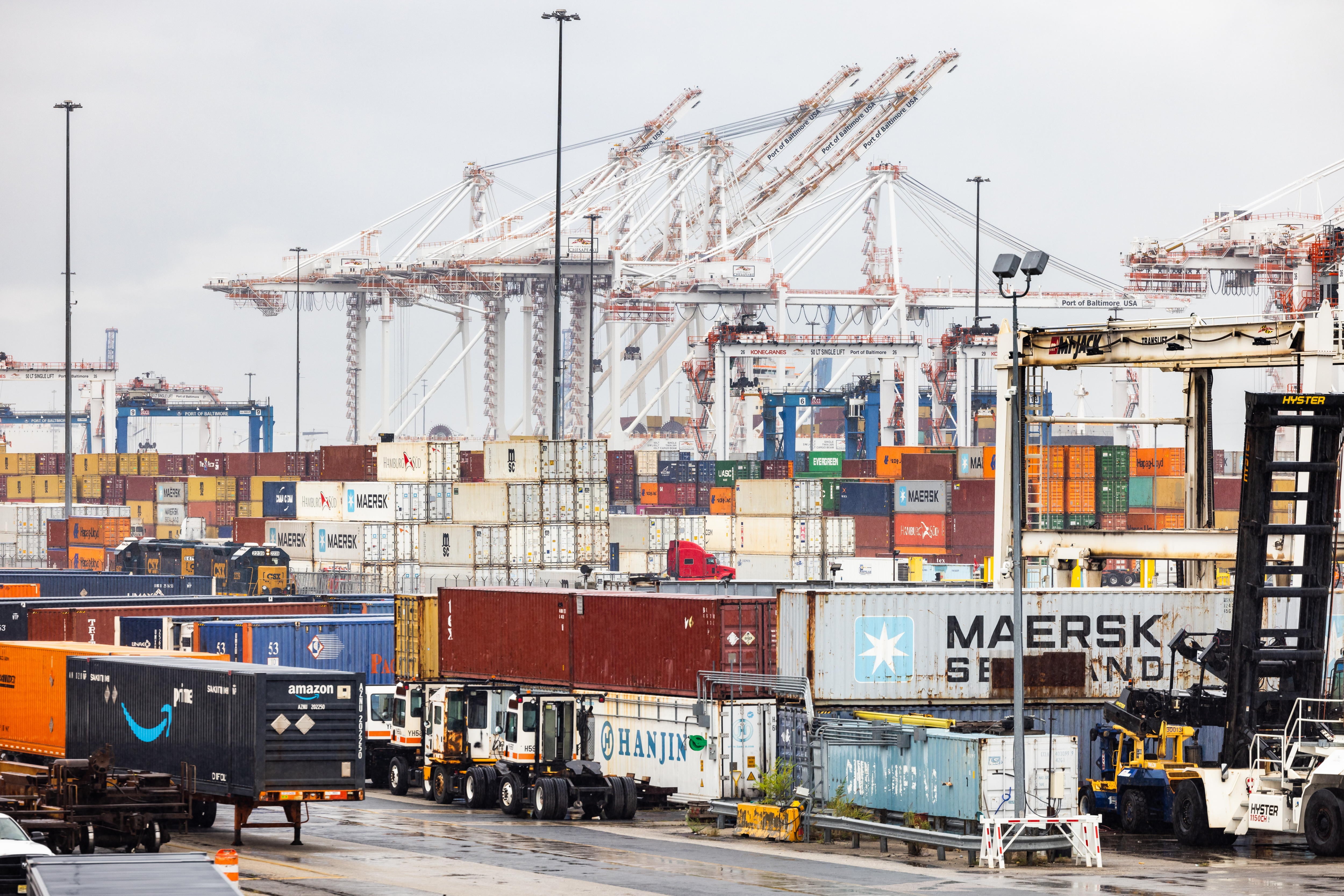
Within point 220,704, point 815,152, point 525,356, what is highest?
point 815,152

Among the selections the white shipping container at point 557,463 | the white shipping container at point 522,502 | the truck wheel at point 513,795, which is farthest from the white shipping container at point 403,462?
the truck wheel at point 513,795

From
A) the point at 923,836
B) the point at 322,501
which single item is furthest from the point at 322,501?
the point at 923,836

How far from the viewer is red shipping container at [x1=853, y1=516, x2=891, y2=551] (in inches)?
3469

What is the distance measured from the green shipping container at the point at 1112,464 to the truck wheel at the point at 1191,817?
43.1 metres

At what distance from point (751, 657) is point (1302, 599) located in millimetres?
9939

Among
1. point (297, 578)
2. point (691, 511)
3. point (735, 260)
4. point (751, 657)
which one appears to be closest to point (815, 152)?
point (735, 260)

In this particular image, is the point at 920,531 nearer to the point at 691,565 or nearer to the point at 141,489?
the point at 691,565

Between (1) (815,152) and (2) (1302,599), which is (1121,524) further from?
(1) (815,152)

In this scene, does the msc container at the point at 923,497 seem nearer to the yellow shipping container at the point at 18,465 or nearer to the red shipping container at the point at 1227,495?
the red shipping container at the point at 1227,495

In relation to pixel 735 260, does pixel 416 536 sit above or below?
below

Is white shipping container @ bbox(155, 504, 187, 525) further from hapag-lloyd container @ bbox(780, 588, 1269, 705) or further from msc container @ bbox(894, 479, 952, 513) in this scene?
hapag-lloyd container @ bbox(780, 588, 1269, 705)

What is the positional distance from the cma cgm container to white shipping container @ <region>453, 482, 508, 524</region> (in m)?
36.4

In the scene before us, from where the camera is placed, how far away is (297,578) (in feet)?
262

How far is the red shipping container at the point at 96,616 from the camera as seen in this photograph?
48.1 m
